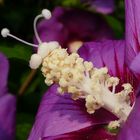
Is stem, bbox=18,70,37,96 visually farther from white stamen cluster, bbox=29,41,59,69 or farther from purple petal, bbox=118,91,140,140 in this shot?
purple petal, bbox=118,91,140,140

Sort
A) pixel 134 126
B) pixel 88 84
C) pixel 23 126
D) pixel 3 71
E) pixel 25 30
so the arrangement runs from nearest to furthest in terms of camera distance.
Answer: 1. pixel 134 126
2. pixel 88 84
3. pixel 3 71
4. pixel 23 126
5. pixel 25 30

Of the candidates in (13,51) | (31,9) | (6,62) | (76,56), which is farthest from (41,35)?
(76,56)

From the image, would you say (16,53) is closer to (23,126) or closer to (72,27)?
(23,126)

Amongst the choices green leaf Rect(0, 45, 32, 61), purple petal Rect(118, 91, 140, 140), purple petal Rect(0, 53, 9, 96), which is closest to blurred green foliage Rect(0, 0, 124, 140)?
green leaf Rect(0, 45, 32, 61)

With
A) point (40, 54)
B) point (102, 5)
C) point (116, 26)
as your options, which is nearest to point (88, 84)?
point (40, 54)

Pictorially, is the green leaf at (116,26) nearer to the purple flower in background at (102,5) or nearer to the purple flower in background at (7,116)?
the purple flower in background at (102,5)

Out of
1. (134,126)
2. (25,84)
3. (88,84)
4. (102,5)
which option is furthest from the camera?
(102,5)
